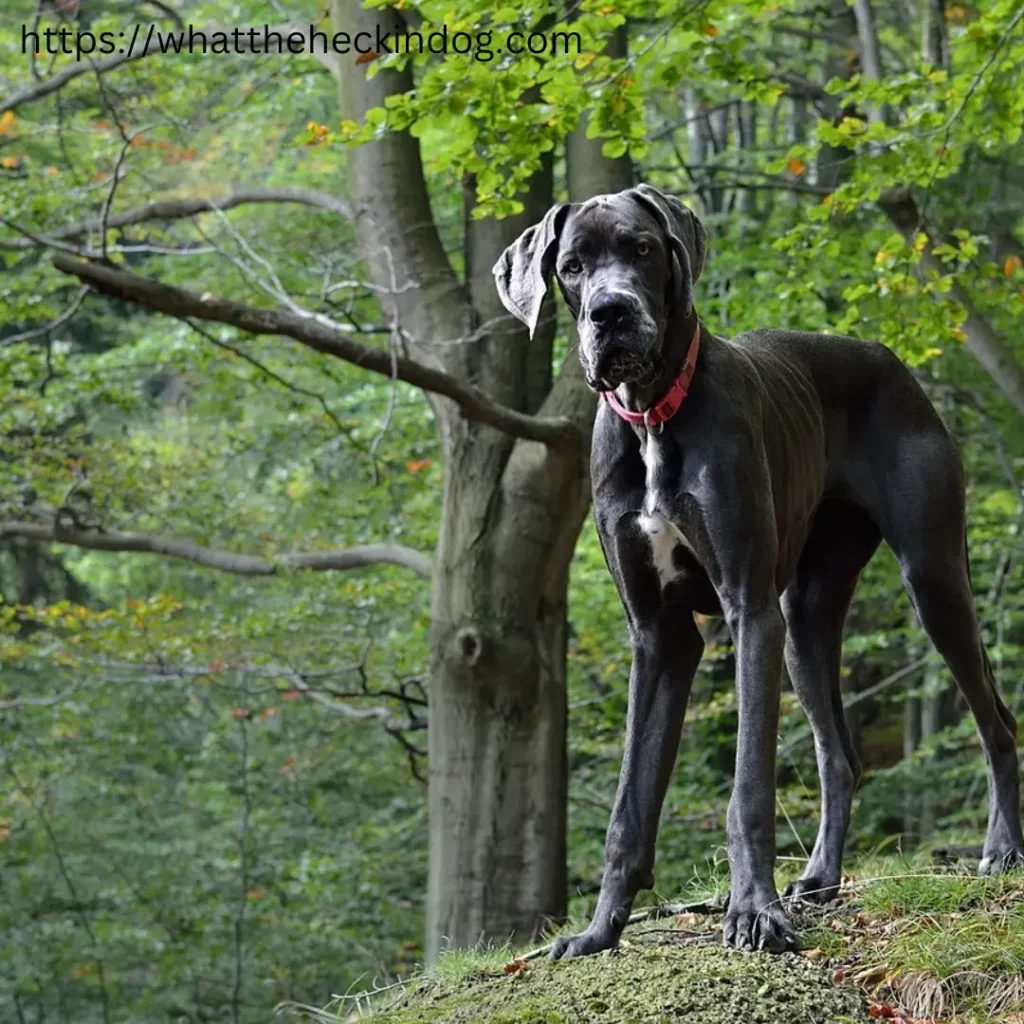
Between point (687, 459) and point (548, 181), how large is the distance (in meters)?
5.36

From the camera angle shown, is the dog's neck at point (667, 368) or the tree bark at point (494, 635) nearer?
the dog's neck at point (667, 368)

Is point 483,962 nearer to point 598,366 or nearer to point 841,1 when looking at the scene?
point 598,366

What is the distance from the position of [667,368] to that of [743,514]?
0.47m

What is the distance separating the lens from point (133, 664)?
10734mm

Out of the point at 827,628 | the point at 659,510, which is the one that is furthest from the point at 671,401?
the point at 827,628

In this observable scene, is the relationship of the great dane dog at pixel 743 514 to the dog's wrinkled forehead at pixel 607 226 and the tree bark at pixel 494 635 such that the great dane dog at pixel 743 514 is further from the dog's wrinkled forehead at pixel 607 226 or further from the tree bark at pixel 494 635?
the tree bark at pixel 494 635

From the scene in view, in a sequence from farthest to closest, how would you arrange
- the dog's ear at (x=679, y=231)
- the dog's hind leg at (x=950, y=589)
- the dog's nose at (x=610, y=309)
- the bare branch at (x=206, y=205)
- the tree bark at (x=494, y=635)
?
the bare branch at (x=206, y=205) < the tree bark at (x=494, y=635) < the dog's hind leg at (x=950, y=589) < the dog's ear at (x=679, y=231) < the dog's nose at (x=610, y=309)

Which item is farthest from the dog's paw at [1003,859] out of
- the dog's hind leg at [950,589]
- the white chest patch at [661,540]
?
the white chest patch at [661,540]

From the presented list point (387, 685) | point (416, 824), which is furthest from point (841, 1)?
point (416, 824)

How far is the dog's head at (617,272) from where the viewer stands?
12.9 feet

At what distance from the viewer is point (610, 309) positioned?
3.90 m

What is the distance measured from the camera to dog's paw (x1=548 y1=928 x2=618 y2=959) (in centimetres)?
441

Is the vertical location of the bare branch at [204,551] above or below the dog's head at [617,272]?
below

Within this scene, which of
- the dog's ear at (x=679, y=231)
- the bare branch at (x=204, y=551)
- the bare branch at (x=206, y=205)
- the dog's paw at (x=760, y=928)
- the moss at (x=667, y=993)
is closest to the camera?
the moss at (x=667, y=993)
